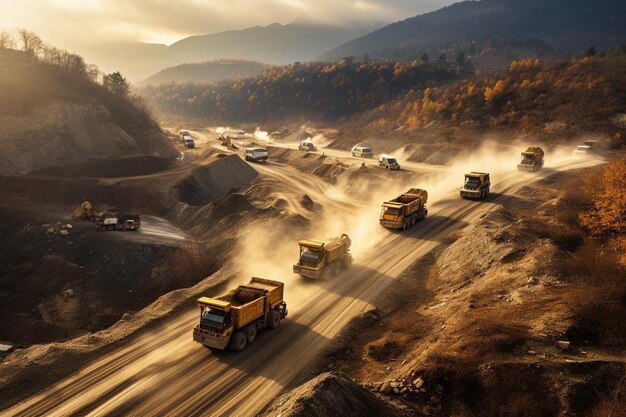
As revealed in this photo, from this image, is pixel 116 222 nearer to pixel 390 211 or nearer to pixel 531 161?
pixel 390 211

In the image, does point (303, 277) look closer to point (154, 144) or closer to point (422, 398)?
point (422, 398)

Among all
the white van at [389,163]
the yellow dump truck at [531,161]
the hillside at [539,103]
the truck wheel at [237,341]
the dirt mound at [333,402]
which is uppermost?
the hillside at [539,103]

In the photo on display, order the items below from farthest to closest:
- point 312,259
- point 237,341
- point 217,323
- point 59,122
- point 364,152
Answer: point 364,152
point 59,122
point 312,259
point 237,341
point 217,323

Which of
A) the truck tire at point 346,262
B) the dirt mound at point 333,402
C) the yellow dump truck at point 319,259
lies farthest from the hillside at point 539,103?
the dirt mound at point 333,402

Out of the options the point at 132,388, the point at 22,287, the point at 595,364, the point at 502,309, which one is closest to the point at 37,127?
the point at 22,287

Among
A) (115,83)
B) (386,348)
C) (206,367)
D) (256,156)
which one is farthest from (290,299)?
(115,83)

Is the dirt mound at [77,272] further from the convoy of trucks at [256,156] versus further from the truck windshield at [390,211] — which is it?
the convoy of trucks at [256,156]
